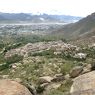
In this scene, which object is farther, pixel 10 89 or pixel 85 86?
pixel 85 86

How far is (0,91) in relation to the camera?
15.2 m

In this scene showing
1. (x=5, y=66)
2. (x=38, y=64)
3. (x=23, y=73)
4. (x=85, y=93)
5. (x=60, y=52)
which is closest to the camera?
(x=85, y=93)

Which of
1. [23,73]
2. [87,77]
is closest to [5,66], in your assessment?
[23,73]

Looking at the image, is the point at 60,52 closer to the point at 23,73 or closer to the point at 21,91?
the point at 23,73

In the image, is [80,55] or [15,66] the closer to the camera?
[15,66]

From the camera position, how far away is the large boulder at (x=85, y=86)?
1526cm

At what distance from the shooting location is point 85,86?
15.5 metres

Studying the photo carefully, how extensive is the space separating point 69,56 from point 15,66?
14906 millimetres

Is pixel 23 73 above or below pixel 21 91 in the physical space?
below

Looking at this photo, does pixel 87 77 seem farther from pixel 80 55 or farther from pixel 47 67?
pixel 80 55

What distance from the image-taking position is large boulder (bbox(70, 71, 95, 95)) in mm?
15265

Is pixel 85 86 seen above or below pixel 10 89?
above

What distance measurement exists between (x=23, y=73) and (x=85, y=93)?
132 ft

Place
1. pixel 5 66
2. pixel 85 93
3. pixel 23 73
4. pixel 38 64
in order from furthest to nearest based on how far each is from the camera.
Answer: pixel 5 66, pixel 38 64, pixel 23 73, pixel 85 93
